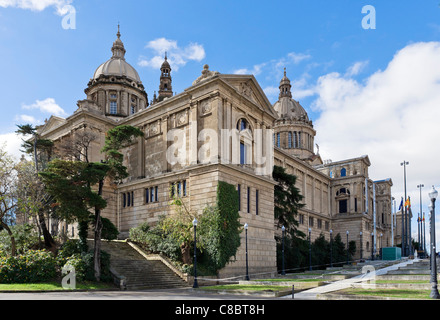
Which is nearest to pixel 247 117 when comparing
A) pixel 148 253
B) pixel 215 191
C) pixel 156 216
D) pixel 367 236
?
pixel 215 191

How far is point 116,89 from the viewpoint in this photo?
214ft

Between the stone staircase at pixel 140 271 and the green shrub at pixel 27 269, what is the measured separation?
446 cm

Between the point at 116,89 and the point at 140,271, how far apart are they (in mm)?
39458

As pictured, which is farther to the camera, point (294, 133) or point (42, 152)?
point (294, 133)

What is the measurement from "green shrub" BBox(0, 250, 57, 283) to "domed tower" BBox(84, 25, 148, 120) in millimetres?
36431

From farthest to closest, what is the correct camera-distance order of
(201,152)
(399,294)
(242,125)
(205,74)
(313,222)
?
(313,222) → (242,125) → (205,74) → (201,152) → (399,294)

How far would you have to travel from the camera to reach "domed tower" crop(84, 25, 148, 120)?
212ft

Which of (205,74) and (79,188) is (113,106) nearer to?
(205,74)

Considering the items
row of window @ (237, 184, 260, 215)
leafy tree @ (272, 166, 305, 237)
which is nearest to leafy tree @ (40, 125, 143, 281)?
row of window @ (237, 184, 260, 215)

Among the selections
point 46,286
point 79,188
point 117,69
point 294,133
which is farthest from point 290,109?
point 46,286

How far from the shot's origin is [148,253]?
36.9m

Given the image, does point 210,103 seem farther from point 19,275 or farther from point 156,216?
point 19,275

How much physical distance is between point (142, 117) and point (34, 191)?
1642 centimetres

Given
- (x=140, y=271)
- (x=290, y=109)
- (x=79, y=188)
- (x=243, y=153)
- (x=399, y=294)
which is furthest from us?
(x=290, y=109)
